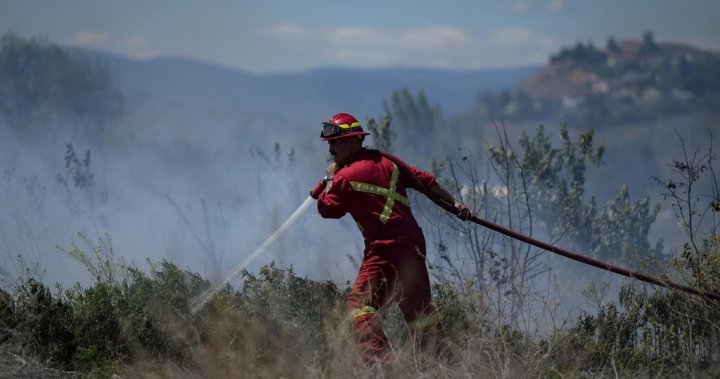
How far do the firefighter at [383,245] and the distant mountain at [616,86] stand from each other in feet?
220

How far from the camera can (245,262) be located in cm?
698

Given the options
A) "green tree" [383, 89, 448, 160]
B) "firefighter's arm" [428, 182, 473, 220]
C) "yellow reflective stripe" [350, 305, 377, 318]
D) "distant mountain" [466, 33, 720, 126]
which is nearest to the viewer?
"yellow reflective stripe" [350, 305, 377, 318]

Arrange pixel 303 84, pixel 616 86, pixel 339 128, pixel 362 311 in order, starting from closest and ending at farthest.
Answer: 1. pixel 362 311
2. pixel 339 128
3. pixel 616 86
4. pixel 303 84

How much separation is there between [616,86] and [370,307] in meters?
74.7

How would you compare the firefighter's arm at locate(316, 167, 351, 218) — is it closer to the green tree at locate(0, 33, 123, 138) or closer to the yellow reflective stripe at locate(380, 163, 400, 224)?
the yellow reflective stripe at locate(380, 163, 400, 224)

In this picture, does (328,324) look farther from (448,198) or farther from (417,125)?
(417,125)

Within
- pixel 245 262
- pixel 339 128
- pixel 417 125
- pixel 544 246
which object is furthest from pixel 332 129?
pixel 417 125

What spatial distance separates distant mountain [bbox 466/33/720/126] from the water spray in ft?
219

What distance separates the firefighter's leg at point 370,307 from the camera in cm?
645

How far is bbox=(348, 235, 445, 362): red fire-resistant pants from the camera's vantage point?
6.58m

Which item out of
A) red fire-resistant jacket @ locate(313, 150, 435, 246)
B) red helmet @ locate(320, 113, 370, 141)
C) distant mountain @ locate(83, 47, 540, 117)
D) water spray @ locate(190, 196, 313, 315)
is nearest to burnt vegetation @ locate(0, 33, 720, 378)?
water spray @ locate(190, 196, 313, 315)

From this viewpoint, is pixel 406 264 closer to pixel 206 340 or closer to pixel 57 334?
pixel 206 340

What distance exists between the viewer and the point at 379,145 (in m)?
24.1

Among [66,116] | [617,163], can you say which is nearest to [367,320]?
[66,116]
